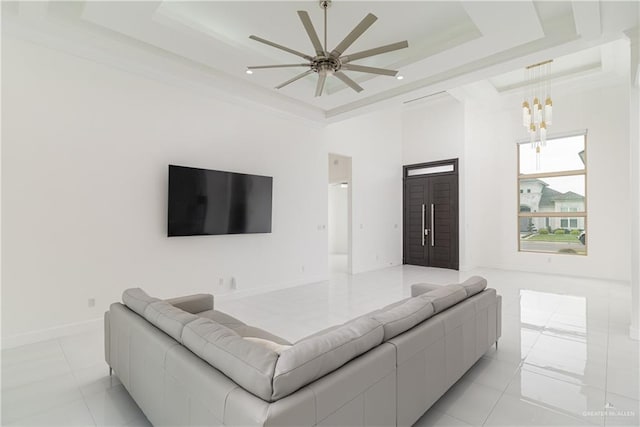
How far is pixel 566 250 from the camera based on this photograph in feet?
22.6

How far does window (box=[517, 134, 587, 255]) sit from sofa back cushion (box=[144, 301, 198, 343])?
7.86 m

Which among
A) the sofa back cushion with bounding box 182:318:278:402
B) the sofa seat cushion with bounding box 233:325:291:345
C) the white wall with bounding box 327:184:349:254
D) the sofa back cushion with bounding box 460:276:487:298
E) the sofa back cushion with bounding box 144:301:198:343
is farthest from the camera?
the white wall with bounding box 327:184:349:254

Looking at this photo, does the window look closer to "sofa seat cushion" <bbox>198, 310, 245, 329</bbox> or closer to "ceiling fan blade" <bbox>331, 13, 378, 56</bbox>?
"ceiling fan blade" <bbox>331, 13, 378, 56</bbox>

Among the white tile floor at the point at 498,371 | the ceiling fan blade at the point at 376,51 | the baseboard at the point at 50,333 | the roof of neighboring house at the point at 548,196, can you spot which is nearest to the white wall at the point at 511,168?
the roof of neighboring house at the point at 548,196

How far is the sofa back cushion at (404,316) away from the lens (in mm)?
1738

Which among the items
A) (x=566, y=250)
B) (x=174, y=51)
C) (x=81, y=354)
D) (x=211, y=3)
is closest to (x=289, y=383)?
(x=81, y=354)

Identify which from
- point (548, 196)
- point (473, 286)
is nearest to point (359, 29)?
point (473, 286)

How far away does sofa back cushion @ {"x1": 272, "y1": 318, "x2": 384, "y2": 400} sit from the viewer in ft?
3.99

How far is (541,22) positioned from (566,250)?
541 centimetres

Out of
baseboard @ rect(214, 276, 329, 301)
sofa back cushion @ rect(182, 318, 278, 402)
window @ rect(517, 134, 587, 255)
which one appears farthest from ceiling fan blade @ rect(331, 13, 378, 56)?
window @ rect(517, 134, 587, 255)

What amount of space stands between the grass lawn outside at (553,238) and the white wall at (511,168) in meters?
0.34

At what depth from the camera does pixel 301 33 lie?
12.1 ft

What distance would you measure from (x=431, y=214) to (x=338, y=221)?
419 cm

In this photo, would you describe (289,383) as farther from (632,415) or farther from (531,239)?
(531,239)
